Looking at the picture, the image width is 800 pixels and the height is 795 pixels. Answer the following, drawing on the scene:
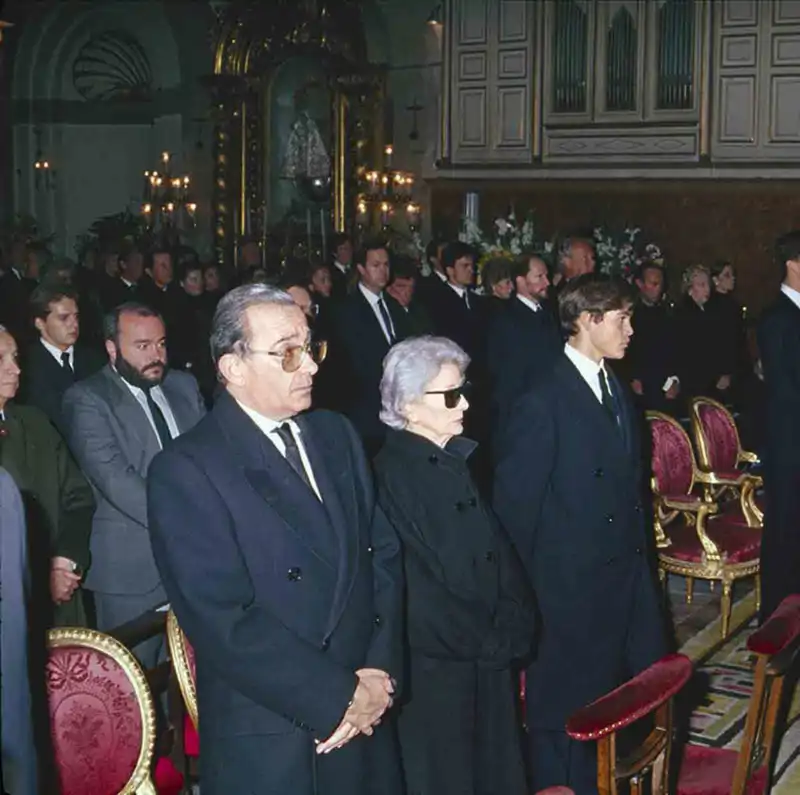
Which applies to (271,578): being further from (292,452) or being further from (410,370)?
(410,370)

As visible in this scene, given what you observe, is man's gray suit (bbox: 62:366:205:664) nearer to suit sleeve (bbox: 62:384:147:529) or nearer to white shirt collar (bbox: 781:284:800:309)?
suit sleeve (bbox: 62:384:147:529)

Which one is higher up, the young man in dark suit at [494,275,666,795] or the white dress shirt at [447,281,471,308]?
the white dress shirt at [447,281,471,308]

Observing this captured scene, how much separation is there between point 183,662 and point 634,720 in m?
1.14

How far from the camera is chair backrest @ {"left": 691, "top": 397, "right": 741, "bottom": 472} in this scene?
21.4 feet

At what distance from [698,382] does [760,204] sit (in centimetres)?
498

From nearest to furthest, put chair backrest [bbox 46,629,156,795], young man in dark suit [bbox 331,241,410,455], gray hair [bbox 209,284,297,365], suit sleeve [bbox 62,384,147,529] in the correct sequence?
gray hair [bbox 209,284,297,365]
chair backrest [bbox 46,629,156,795]
suit sleeve [bbox 62,384,147,529]
young man in dark suit [bbox 331,241,410,455]

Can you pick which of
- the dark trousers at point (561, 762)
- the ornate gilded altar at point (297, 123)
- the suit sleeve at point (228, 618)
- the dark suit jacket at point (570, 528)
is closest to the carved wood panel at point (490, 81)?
the ornate gilded altar at point (297, 123)

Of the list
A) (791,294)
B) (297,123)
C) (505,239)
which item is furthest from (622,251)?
(791,294)

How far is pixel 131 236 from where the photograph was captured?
15961 millimetres

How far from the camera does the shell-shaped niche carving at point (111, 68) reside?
17.9 m

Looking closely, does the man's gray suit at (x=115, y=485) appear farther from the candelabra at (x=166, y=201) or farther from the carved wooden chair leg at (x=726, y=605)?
the candelabra at (x=166, y=201)

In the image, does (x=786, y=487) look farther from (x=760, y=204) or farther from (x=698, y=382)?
(x=760, y=204)

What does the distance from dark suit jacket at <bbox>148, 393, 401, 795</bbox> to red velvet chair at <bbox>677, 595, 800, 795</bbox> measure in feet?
2.88

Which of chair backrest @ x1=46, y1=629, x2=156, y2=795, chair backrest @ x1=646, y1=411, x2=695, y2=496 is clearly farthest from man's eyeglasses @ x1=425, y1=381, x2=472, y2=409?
chair backrest @ x1=646, y1=411, x2=695, y2=496
